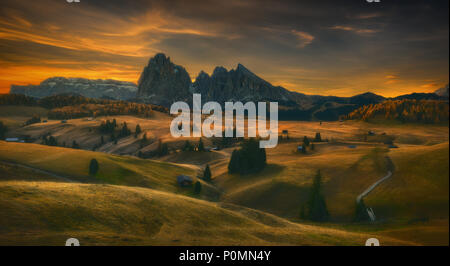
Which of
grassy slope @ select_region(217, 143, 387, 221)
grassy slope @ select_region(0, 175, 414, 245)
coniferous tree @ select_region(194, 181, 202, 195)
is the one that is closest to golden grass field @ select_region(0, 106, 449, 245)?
grassy slope @ select_region(0, 175, 414, 245)

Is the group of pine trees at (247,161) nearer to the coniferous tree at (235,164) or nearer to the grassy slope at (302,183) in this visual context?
the coniferous tree at (235,164)

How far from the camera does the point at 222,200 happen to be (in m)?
80.2

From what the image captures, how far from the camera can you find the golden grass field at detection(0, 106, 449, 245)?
18.9m

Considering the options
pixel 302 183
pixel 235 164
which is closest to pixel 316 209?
pixel 302 183

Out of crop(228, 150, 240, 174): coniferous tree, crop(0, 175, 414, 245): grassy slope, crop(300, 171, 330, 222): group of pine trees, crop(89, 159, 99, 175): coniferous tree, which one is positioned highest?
crop(0, 175, 414, 245): grassy slope

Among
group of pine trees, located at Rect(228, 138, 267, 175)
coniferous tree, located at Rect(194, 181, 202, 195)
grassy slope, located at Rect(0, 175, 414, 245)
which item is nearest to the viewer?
grassy slope, located at Rect(0, 175, 414, 245)

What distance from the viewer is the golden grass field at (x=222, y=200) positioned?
18922 mm

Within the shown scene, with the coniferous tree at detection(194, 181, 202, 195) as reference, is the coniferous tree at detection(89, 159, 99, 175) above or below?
above

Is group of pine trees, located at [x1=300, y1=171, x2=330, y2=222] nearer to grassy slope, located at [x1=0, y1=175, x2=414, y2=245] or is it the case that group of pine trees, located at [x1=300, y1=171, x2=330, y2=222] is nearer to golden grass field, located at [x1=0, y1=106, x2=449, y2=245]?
golden grass field, located at [x1=0, y1=106, x2=449, y2=245]

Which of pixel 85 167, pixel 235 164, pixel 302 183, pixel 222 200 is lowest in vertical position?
pixel 222 200

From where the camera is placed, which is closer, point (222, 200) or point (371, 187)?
point (371, 187)

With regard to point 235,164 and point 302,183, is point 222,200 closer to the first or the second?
point 302,183

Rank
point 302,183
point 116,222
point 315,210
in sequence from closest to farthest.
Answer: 1. point 116,222
2. point 315,210
3. point 302,183

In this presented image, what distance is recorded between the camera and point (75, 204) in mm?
29812
